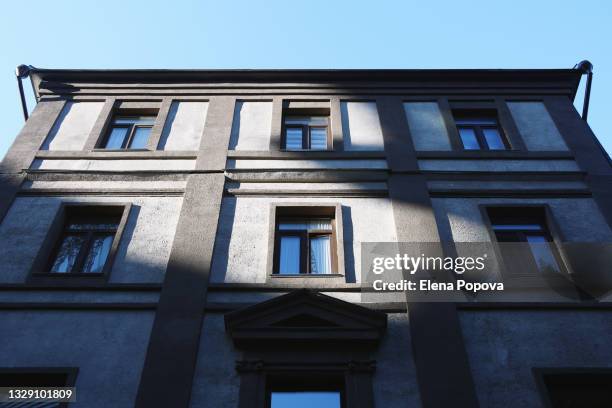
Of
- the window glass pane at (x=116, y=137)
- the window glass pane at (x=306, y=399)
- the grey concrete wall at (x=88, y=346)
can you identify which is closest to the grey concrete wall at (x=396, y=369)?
the window glass pane at (x=306, y=399)

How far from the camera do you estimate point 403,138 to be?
552 inches

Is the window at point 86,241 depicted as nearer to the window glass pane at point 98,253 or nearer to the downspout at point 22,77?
the window glass pane at point 98,253

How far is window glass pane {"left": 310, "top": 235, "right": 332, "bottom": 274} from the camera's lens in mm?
11156

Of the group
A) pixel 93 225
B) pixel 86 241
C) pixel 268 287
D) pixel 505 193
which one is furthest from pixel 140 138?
pixel 505 193

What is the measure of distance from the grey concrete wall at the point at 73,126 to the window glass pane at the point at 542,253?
34.6 ft

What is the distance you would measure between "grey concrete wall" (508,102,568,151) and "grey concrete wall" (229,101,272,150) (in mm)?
6468

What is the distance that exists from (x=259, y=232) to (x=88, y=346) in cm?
381

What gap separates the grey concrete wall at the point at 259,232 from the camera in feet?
35.5

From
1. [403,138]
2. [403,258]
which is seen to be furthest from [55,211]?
[403,138]

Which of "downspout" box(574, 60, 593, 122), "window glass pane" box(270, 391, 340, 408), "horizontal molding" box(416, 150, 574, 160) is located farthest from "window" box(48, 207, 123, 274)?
"downspout" box(574, 60, 593, 122)

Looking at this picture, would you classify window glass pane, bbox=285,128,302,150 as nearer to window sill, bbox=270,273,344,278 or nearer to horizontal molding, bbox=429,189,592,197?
horizontal molding, bbox=429,189,592,197

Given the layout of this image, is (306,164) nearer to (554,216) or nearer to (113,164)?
(113,164)

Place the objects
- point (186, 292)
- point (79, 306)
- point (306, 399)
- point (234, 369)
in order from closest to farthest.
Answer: point (306, 399) → point (234, 369) → point (79, 306) → point (186, 292)

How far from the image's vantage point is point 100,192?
12.5 meters
